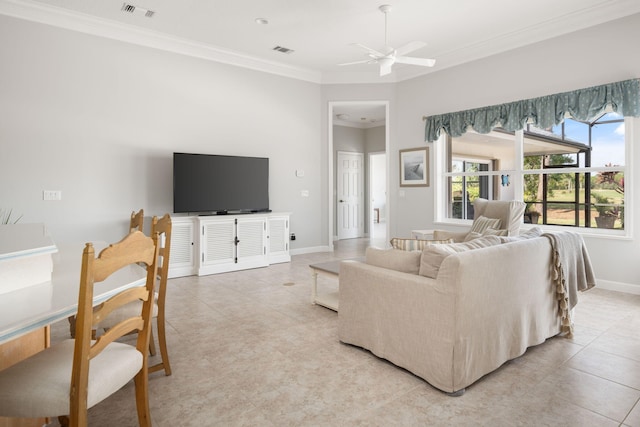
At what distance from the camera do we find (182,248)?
16.4ft

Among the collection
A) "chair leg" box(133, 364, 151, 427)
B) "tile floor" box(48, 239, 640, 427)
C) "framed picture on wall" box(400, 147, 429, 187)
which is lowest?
"tile floor" box(48, 239, 640, 427)

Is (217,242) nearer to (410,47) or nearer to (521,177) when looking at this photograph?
(410,47)

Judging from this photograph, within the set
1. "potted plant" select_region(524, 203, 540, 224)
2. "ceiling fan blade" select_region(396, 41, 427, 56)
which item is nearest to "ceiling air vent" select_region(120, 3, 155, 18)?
"ceiling fan blade" select_region(396, 41, 427, 56)

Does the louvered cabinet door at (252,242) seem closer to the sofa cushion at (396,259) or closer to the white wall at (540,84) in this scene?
the white wall at (540,84)

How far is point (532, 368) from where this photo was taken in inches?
94.7

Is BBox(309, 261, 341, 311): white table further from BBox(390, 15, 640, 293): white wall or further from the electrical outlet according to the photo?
the electrical outlet

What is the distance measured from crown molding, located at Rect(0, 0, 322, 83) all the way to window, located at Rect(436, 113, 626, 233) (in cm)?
323

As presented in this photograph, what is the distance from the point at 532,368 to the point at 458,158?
4.22m

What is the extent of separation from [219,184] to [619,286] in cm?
507

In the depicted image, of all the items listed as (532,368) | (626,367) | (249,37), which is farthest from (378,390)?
(249,37)

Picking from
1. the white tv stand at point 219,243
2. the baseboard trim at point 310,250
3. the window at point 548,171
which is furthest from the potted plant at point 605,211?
the white tv stand at point 219,243

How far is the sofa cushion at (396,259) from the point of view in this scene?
7.75ft

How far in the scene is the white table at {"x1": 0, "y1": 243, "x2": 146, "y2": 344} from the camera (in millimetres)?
1108

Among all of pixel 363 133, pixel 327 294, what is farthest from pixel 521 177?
pixel 363 133
